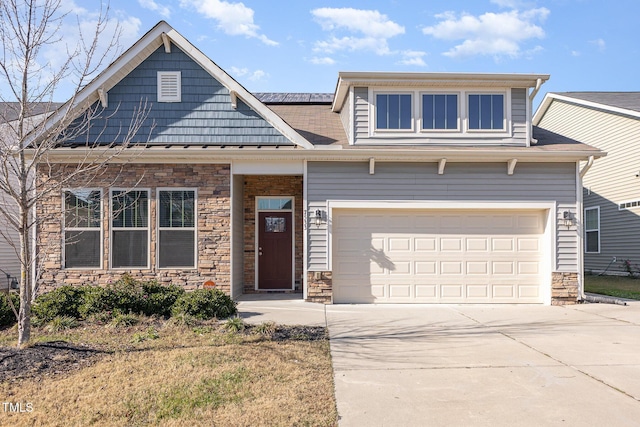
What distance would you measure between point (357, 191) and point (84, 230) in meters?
5.88

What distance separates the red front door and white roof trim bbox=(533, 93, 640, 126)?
38.6 ft

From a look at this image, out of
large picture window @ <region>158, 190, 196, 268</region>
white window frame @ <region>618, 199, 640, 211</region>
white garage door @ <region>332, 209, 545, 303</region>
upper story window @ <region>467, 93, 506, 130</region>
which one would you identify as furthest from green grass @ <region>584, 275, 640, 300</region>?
large picture window @ <region>158, 190, 196, 268</region>

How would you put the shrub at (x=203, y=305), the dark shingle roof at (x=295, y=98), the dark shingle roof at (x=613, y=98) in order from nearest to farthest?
the shrub at (x=203, y=305), the dark shingle roof at (x=295, y=98), the dark shingle roof at (x=613, y=98)

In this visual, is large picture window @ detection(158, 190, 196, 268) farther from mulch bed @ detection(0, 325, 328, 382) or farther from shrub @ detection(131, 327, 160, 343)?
mulch bed @ detection(0, 325, 328, 382)

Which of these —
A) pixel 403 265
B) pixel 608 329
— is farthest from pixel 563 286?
pixel 403 265

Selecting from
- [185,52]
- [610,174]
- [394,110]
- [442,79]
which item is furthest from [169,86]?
[610,174]

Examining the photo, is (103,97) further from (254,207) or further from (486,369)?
(486,369)

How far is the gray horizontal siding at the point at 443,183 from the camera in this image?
35.8ft

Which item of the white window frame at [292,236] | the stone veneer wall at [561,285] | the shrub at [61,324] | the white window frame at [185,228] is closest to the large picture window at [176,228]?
the white window frame at [185,228]

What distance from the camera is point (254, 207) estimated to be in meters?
12.9

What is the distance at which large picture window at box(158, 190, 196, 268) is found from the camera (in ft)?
35.4

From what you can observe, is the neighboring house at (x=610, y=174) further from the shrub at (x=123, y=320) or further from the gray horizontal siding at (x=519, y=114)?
the shrub at (x=123, y=320)

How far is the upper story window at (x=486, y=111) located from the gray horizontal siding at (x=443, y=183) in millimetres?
911

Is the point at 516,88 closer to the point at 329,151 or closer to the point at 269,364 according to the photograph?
the point at 329,151
